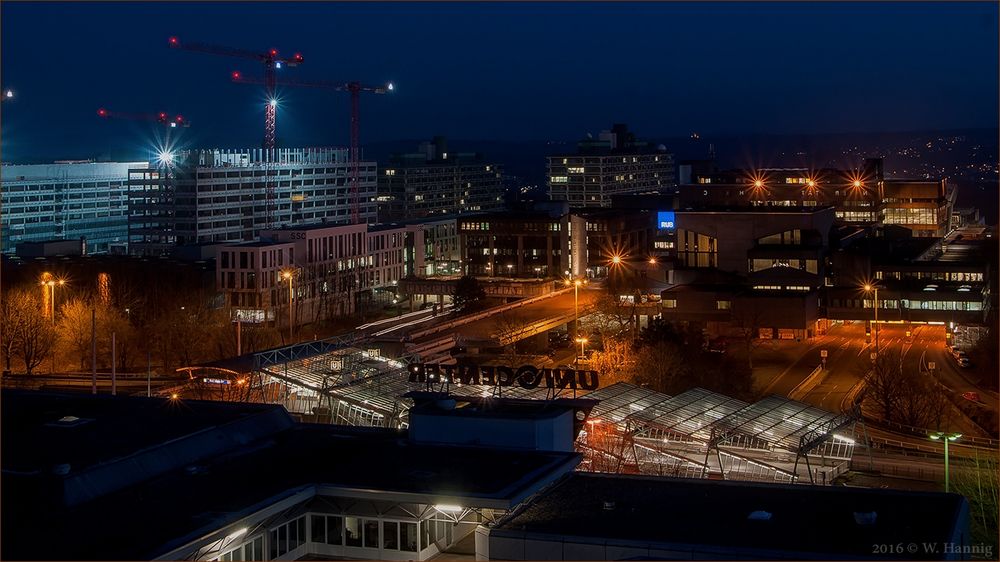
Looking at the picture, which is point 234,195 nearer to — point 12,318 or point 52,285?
point 52,285

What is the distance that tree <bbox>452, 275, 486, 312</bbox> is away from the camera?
39062 mm

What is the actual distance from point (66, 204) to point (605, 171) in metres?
30.4

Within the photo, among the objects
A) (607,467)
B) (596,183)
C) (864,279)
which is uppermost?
(596,183)

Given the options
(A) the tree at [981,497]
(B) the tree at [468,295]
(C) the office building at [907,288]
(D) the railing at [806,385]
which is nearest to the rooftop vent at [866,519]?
(A) the tree at [981,497]

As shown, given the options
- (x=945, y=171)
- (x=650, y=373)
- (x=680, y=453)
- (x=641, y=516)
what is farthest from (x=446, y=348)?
(x=945, y=171)

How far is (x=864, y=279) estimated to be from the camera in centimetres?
3681

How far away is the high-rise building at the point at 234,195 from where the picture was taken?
182 ft

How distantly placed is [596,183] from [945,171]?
182ft

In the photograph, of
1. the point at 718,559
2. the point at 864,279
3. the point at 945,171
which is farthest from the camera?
the point at 945,171

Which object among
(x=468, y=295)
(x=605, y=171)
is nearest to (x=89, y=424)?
(x=468, y=295)

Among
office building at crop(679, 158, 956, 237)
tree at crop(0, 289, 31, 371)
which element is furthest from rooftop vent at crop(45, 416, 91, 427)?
office building at crop(679, 158, 956, 237)

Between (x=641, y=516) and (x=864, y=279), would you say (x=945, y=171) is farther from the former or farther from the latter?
(x=641, y=516)

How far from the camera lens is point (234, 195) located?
5769 cm

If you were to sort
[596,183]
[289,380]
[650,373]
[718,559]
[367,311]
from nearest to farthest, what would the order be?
1. [718,559]
2. [289,380]
3. [650,373]
4. [367,311]
5. [596,183]
